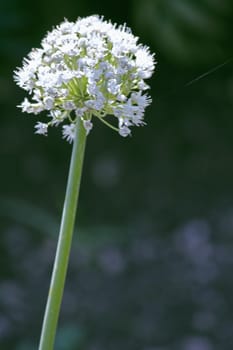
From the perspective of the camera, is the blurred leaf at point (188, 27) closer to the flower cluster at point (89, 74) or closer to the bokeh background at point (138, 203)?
the bokeh background at point (138, 203)

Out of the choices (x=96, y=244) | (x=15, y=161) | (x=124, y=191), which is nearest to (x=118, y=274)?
(x=96, y=244)

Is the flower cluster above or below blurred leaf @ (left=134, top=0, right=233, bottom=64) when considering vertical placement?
below

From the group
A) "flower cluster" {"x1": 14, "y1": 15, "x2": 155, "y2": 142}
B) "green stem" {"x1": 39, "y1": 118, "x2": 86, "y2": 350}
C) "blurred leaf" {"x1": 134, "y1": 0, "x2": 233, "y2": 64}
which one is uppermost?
"blurred leaf" {"x1": 134, "y1": 0, "x2": 233, "y2": 64}

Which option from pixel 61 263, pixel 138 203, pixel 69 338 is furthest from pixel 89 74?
pixel 138 203

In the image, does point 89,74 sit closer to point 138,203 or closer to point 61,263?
point 61,263

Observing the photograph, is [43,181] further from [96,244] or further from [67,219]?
[67,219]

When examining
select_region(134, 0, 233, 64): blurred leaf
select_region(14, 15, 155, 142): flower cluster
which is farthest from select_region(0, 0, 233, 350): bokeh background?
select_region(14, 15, 155, 142): flower cluster

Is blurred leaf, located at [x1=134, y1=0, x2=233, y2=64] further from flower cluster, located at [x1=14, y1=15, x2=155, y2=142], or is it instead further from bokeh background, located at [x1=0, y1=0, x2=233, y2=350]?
flower cluster, located at [x1=14, y1=15, x2=155, y2=142]
